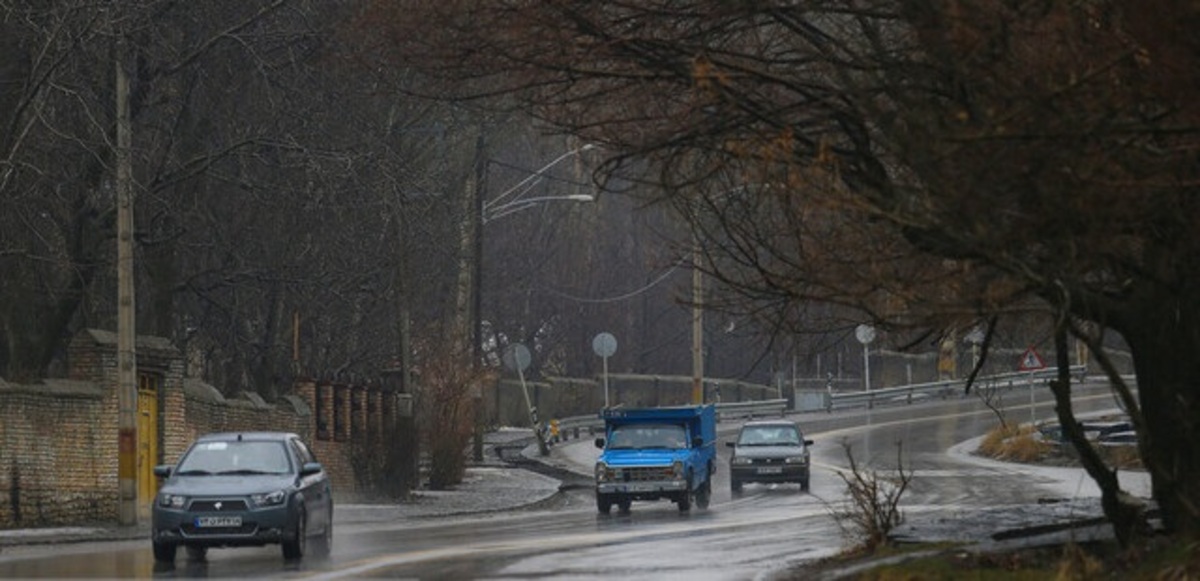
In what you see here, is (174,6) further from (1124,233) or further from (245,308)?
(1124,233)

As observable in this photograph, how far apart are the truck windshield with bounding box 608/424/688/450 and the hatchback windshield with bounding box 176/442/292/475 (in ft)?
49.6

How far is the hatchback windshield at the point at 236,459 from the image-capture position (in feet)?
88.7

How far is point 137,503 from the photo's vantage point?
34.9 m

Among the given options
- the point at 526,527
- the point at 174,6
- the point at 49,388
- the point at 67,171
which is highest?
the point at 174,6

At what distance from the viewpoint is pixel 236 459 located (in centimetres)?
2731

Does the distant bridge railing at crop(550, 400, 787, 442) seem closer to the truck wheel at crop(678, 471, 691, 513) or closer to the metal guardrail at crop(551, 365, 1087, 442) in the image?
the metal guardrail at crop(551, 365, 1087, 442)

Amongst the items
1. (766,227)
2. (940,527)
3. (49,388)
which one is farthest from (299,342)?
(766,227)

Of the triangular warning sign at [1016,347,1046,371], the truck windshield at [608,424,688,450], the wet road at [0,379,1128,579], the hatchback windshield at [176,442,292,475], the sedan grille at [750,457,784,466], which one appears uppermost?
the triangular warning sign at [1016,347,1046,371]

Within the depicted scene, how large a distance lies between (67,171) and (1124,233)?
27211mm

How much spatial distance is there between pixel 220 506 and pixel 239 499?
0.22m

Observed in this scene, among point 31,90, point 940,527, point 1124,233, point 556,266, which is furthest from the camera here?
point 556,266

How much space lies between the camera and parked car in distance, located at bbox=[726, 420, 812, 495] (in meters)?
49.0

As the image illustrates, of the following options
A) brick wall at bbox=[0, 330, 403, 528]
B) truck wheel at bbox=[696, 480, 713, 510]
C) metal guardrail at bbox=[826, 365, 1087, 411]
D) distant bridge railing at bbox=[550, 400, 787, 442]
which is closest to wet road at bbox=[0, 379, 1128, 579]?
truck wheel at bbox=[696, 480, 713, 510]

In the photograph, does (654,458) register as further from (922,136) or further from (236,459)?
(922,136)
